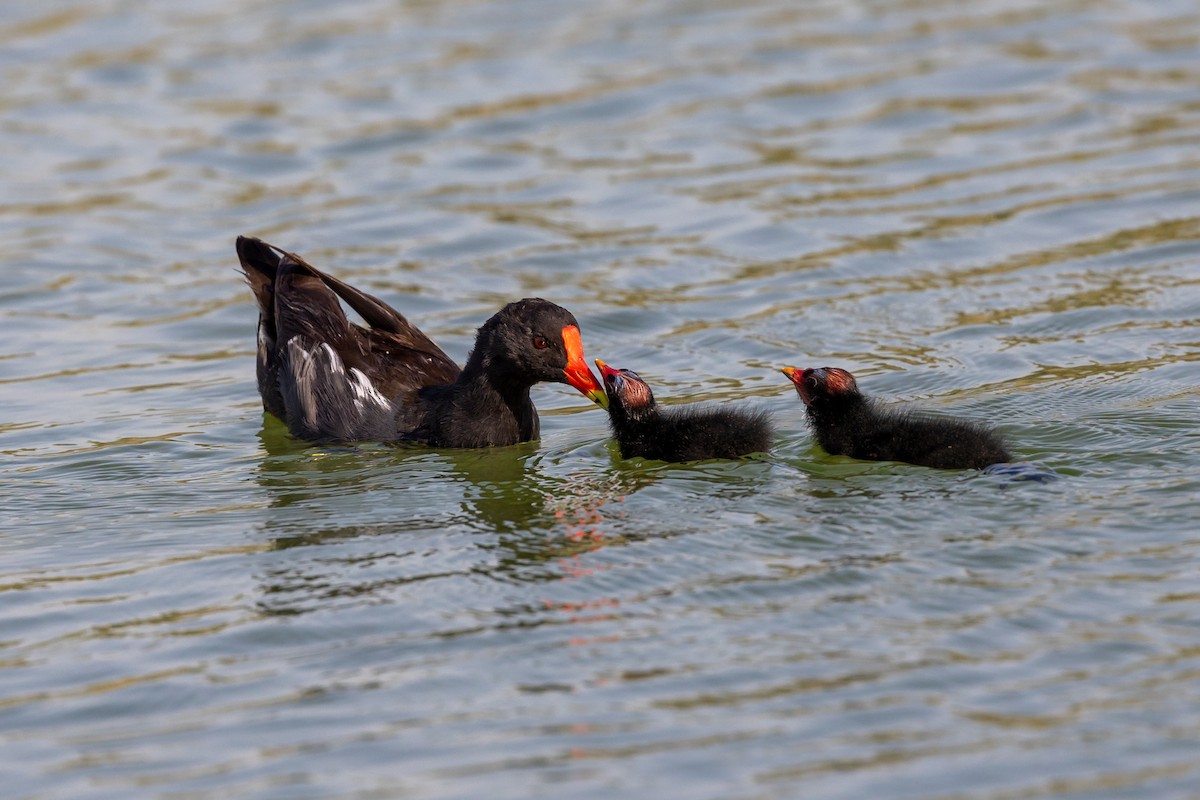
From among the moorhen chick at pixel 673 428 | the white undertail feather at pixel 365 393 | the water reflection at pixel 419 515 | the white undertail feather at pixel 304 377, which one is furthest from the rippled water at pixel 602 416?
the white undertail feather at pixel 365 393

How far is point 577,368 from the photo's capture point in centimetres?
879

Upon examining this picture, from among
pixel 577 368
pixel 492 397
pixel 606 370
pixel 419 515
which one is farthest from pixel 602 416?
pixel 419 515

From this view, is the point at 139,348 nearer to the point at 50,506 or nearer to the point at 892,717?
the point at 50,506

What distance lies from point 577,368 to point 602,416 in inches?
47.8

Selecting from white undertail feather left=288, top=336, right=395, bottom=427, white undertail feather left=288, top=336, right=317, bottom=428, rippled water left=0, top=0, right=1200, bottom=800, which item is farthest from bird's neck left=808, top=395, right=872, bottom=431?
white undertail feather left=288, top=336, right=317, bottom=428

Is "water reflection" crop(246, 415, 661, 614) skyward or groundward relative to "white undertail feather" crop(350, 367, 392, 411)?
groundward

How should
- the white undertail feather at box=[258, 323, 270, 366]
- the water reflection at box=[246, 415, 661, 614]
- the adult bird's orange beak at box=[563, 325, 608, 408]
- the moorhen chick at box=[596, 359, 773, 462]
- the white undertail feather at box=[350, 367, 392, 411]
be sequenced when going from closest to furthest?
the water reflection at box=[246, 415, 661, 614] < the moorhen chick at box=[596, 359, 773, 462] < the adult bird's orange beak at box=[563, 325, 608, 408] < the white undertail feather at box=[350, 367, 392, 411] < the white undertail feather at box=[258, 323, 270, 366]

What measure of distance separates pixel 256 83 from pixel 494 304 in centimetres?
789

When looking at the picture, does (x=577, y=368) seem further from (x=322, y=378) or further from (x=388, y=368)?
(x=322, y=378)

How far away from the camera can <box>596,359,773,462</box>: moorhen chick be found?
8.15m

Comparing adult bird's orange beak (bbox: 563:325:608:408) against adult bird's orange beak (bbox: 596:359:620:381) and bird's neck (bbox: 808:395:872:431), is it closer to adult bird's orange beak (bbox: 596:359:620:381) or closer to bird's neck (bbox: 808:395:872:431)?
adult bird's orange beak (bbox: 596:359:620:381)

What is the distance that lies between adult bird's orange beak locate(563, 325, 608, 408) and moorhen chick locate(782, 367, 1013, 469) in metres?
1.03

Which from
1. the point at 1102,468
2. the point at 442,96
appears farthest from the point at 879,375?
the point at 442,96

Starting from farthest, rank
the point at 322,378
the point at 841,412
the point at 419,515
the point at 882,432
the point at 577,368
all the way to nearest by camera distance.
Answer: the point at 322,378 < the point at 577,368 < the point at 841,412 < the point at 882,432 < the point at 419,515
